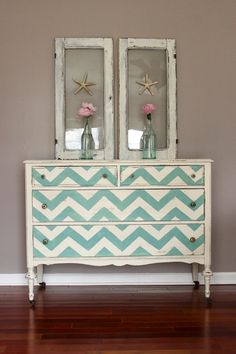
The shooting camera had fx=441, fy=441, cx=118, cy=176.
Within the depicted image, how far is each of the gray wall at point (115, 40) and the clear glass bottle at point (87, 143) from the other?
0.28m

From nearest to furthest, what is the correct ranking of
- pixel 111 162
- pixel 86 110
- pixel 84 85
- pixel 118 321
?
pixel 118 321 < pixel 111 162 < pixel 86 110 < pixel 84 85

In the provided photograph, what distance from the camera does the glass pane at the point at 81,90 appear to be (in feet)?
10.8

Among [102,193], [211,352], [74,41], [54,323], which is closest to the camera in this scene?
[211,352]

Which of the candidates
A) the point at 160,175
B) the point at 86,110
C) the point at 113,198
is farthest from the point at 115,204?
the point at 86,110

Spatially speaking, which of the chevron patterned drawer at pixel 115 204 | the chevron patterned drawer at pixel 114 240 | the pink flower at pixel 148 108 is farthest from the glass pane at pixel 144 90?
the chevron patterned drawer at pixel 114 240

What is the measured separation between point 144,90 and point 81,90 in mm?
472

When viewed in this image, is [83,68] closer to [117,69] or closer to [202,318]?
[117,69]

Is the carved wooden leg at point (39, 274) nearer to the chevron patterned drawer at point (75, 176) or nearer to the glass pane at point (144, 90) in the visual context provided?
the chevron patterned drawer at point (75, 176)

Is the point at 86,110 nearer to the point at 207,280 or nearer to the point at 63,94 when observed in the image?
the point at 63,94

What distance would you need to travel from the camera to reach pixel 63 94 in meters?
3.29

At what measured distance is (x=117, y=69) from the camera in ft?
10.9

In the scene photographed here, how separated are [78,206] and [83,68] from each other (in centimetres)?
109

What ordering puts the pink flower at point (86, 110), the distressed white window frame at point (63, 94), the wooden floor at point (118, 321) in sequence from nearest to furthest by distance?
the wooden floor at point (118, 321), the pink flower at point (86, 110), the distressed white window frame at point (63, 94)

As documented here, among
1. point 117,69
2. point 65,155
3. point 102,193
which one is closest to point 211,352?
point 102,193
